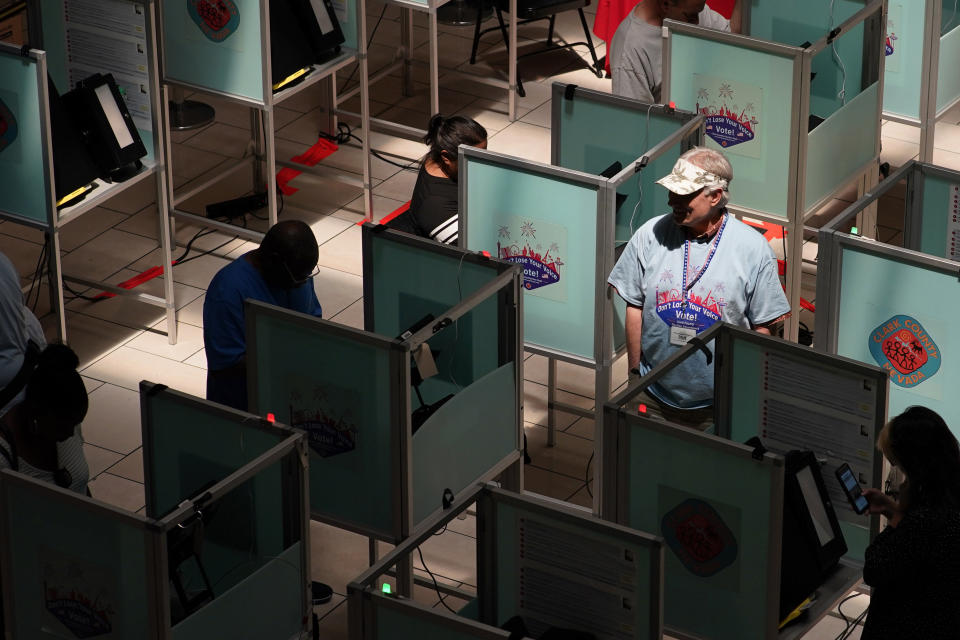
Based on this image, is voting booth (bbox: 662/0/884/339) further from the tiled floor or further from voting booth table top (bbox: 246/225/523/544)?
voting booth table top (bbox: 246/225/523/544)

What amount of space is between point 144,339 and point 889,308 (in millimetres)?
3472

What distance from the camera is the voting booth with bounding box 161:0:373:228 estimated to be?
7473 millimetres

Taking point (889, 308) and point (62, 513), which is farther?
point (889, 308)

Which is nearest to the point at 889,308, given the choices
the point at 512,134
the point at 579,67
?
the point at 512,134

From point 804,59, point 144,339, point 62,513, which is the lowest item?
point 144,339

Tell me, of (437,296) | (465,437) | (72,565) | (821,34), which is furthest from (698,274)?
(821,34)

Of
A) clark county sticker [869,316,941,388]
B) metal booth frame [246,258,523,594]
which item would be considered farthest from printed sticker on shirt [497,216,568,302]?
clark county sticker [869,316,941,388]

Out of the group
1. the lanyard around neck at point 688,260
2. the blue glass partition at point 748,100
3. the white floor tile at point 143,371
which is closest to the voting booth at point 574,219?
the lanyard around neck at point 688,260

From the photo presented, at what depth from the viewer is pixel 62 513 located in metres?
4.21

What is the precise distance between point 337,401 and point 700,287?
4.24 ft

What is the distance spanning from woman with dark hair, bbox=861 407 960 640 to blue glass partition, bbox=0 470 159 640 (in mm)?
1840

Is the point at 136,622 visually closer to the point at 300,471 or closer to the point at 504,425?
the point at 300,471

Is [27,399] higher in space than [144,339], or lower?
higher

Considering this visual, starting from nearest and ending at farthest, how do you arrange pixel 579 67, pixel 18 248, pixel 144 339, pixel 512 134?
pixel 144 339 → pixel 18 248 → pixel 512 134 → pixel 579 67
